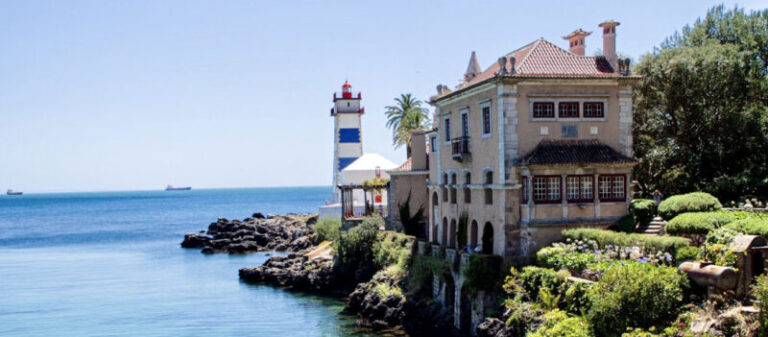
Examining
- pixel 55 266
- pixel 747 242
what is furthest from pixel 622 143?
pixel 55 266

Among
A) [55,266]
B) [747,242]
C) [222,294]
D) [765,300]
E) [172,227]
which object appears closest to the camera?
[765,300]

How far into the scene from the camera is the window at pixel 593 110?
3262 cm

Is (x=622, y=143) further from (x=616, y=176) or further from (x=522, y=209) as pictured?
(x=522, y=209)

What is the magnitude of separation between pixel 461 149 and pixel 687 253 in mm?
12926

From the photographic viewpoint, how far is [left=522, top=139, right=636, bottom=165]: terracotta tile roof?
31.2 meters

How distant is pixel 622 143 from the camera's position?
3297 centimetres

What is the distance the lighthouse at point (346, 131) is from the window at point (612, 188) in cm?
4873

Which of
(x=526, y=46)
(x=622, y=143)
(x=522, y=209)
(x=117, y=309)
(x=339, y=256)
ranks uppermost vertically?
(x=526, y=46)

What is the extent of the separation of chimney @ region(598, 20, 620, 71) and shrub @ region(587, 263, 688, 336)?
42.2 ft

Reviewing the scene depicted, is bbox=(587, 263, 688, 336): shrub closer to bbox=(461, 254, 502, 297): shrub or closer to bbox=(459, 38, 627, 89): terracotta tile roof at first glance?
bbox=(461, 254, 502, 297): shrub

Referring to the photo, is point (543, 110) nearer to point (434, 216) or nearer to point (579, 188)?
point (579, 188)

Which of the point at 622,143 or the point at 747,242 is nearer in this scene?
the point at 747,242

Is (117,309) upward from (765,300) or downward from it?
downward

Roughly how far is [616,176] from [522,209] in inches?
178
